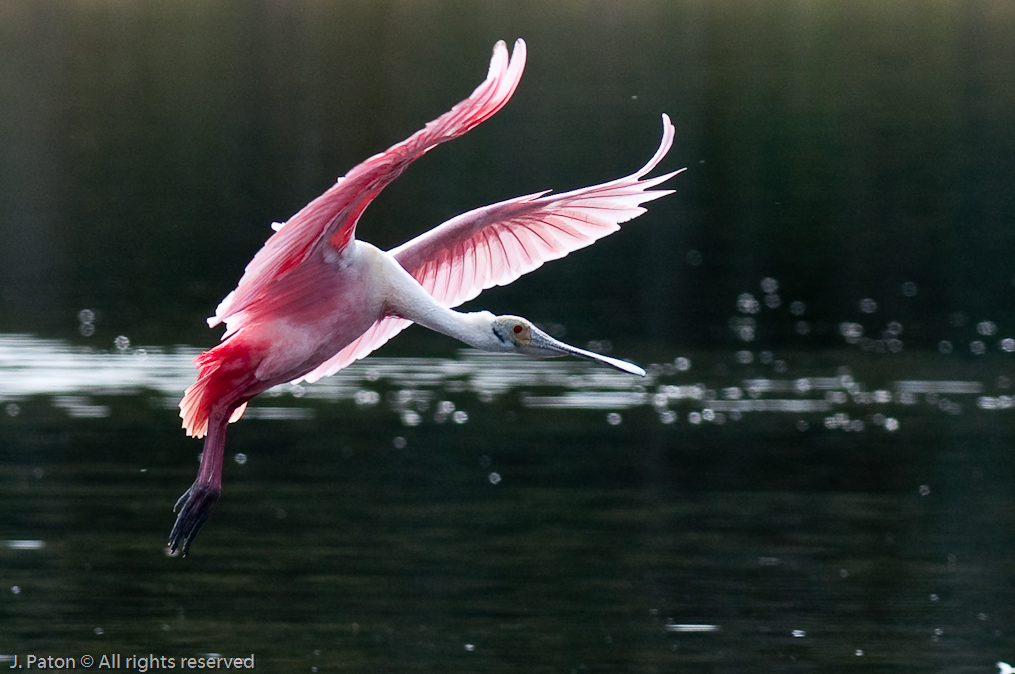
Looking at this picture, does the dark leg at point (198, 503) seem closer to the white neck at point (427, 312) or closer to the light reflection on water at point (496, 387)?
the white neck at point (427, 312)

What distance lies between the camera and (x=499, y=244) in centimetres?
907

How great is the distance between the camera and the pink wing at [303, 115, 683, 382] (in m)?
8.89

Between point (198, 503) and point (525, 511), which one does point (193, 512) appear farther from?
point (525, 511)

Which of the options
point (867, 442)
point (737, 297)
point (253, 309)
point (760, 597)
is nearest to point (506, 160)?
point (737, 297)

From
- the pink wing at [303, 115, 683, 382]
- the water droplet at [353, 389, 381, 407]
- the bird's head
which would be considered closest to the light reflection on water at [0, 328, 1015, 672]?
the water droplet at [353, 389, 381, 407]

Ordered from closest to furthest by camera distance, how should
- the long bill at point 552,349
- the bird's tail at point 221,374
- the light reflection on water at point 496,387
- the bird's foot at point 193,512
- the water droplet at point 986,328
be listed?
the bird's foot at point 193,512, the bird's tail at point 221,374, the long bill at point 552,349, the light reflection on water at point 496,387, the water droplet at point 986,328

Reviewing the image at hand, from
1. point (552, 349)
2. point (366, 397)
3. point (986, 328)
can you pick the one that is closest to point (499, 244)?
point (552, 349)

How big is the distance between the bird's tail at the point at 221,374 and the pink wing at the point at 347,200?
82 millimetres

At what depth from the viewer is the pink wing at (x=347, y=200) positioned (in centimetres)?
726

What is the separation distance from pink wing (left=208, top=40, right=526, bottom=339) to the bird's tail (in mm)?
82

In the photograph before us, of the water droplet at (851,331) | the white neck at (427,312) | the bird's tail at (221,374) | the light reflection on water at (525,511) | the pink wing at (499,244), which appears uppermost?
the pink wing at (499,244)

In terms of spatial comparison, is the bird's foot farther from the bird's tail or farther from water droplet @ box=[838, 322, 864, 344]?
water droplet @ box=[838, 322, 864, 344]

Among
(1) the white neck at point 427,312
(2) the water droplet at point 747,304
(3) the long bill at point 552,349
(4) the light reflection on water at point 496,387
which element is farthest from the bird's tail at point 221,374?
(2) the water droplet at point 747,304

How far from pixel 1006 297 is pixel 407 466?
25.0 ft
